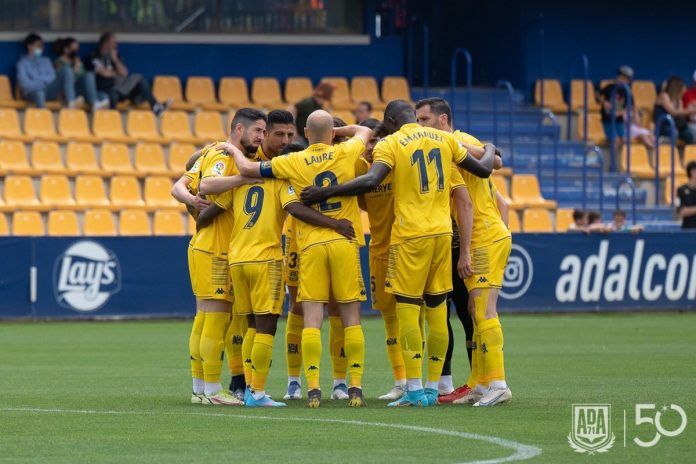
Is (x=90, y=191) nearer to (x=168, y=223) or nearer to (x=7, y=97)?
(x=168, y=223)

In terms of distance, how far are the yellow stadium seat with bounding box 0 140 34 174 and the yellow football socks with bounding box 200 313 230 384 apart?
511 inches

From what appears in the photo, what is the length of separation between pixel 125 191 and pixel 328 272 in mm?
13320

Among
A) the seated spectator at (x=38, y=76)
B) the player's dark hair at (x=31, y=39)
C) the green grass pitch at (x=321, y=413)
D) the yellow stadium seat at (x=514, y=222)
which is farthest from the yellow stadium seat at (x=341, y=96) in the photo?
the green grass pitch at (x=321, y=413)

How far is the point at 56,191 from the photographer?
22875 millimetres

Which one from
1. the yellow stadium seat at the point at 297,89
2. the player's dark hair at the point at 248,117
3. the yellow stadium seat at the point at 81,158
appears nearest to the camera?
the player's dark hair at the point at 248,117

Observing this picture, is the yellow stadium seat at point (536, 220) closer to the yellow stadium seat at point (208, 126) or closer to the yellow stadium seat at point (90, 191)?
the yellow stadium seat at point (208, 126)

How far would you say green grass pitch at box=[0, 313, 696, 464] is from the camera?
26.8 feet

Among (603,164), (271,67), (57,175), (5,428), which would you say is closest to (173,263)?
(57,175)

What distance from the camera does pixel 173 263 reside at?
20906 mm

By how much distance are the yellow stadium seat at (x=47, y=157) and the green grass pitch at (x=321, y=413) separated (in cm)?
683

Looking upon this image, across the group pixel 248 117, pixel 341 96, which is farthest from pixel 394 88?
pixel 248 117

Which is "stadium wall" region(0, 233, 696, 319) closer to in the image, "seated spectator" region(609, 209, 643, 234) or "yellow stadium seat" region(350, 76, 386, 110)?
"seated spectator" region(609, 209, 643, 234)

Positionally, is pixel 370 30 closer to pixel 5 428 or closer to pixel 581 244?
pixel 581 244

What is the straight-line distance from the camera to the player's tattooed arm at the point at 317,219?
1038 cm
